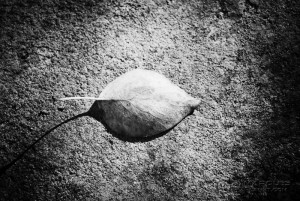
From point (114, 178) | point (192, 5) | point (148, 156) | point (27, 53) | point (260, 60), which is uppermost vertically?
point (192, 5)

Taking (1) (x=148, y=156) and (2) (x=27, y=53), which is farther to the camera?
(2) (x=27, y=53)

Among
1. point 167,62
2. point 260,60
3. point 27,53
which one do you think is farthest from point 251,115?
point 27,53

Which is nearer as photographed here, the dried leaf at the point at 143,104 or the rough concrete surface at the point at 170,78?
the dried leaf at the point at 143,104

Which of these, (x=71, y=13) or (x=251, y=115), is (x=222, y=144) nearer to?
(x=251, y=115)

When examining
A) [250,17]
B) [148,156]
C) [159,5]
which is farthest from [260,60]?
[148,156]

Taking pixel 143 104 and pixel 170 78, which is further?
pixel 170 78

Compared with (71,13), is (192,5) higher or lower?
higher

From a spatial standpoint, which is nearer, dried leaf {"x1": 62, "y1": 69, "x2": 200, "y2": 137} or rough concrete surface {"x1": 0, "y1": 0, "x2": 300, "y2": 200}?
dried leaf {"x1": 62, "y1": 69, "x2": 200, "y2": 137}
